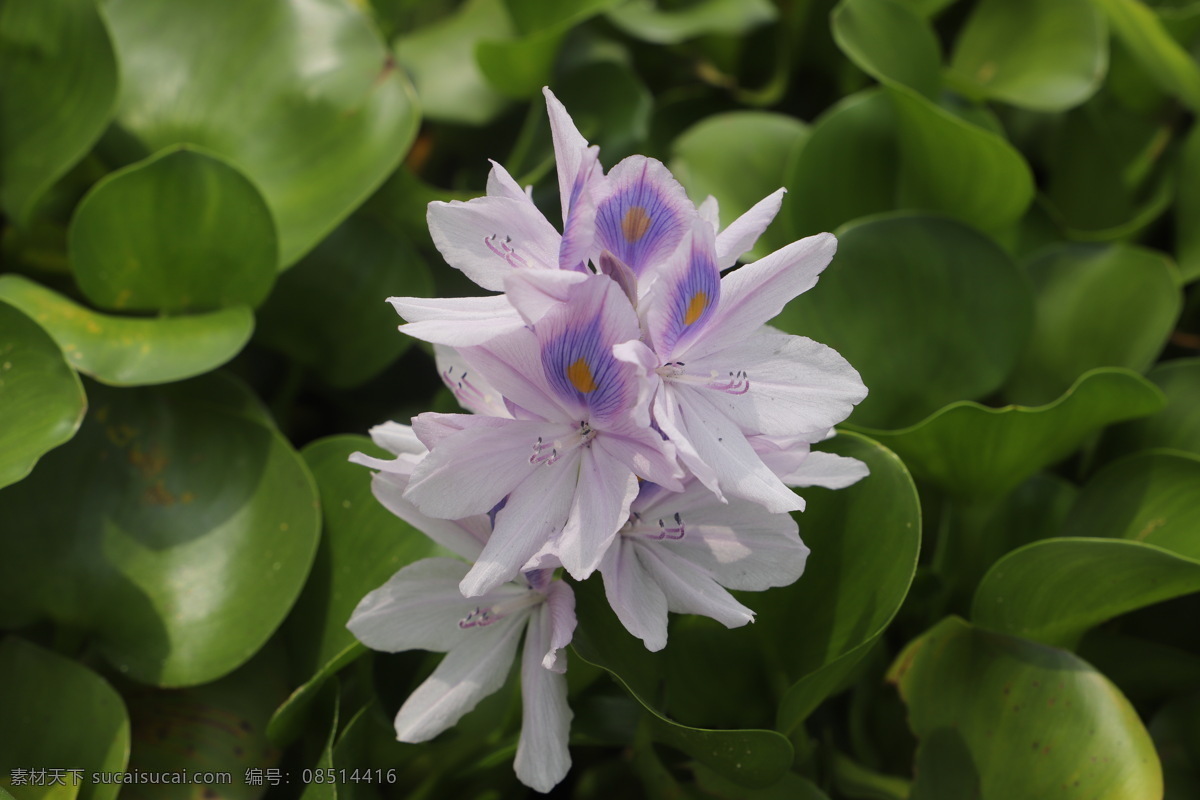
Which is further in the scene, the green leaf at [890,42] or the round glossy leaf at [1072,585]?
the green leaf at [890,42]

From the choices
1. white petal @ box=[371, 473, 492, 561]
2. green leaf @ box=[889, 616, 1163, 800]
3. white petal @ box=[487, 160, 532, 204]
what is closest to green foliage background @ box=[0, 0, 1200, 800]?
green leaf @ box=[889, 616, 1163, 800]

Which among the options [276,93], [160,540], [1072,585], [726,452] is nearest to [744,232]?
[726,452]

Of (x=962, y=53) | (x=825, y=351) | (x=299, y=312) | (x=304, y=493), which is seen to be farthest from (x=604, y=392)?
(x=962, y=53)

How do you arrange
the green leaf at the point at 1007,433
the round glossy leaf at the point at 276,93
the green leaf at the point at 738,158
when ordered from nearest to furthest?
the green leaf at the point at 1007,433 → the round glossy leaf at the point at 276,93 → the green leaf at the point at 738,158

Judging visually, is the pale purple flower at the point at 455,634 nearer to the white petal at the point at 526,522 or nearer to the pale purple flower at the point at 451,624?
the pale purple flower at the point at 451,624

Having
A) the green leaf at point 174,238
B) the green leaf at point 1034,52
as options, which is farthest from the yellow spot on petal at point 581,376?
the green leaf at point 1034,52

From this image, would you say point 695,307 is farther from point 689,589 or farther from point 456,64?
point 456,64

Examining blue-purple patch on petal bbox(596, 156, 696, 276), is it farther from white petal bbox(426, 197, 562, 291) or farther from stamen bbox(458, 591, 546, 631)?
stamen bbox(458, 591, 546, 631)
